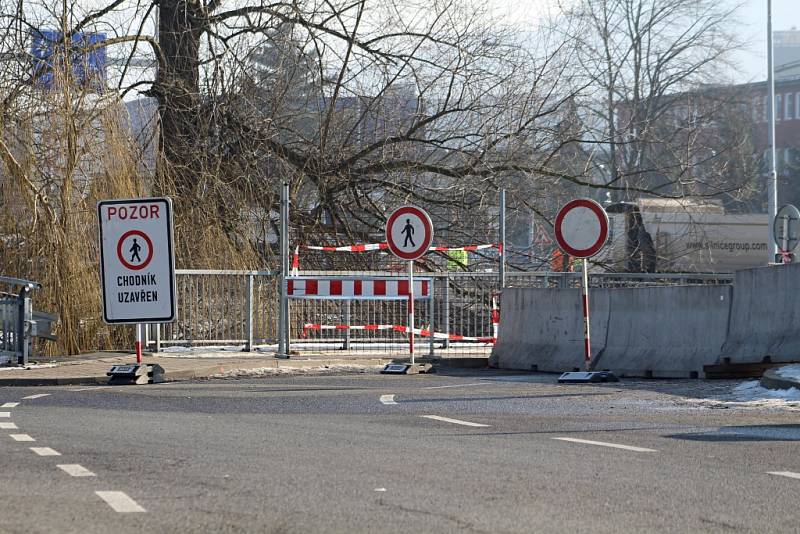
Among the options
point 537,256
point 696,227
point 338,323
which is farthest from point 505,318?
point 696,227

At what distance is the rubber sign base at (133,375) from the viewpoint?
50.2 feet

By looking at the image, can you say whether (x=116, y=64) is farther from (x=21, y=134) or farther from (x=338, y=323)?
(x=338, y=323)

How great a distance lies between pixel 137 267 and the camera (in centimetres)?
1577

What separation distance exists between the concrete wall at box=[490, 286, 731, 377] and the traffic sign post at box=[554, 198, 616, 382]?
132 cm

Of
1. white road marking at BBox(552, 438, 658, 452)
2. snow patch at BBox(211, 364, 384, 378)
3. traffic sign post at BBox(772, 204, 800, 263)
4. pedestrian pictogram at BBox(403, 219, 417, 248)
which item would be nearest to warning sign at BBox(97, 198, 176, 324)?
snow patch at BBox(211, 364, 384, 378)

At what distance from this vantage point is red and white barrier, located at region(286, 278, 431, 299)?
19.2 metres

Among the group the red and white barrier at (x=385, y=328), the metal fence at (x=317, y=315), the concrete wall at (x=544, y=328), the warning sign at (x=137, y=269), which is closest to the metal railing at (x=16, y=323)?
the warning sign at (x=137, y=269)

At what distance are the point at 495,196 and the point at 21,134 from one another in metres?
10.4

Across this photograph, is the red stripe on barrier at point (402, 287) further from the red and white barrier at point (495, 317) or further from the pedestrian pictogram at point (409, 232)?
the red and white barrier at point (495, 317)

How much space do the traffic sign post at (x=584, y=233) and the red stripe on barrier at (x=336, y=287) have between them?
193 inches

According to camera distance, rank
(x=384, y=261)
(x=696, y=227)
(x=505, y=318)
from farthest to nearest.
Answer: (x=696, y=227) → (x=384, y=261) → (x=505, y=318)

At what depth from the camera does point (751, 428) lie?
9625 millimetres

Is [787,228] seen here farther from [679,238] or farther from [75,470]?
[75,470]

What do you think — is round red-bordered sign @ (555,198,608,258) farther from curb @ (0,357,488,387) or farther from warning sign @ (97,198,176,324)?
warning sign @ (97,198,176,324)
